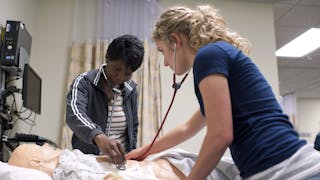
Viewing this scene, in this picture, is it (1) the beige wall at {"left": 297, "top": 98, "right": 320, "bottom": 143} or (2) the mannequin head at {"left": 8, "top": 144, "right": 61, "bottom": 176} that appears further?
(1) the beige wall at {"left": 297, "top": 98, "right": 320, "bottom": 143}

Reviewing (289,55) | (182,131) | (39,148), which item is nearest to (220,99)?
(182,131)

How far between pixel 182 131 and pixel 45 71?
2.25m

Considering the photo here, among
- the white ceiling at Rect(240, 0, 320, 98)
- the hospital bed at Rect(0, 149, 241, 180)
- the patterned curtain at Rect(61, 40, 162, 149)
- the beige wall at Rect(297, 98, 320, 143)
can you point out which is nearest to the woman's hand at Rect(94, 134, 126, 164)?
the hospital bed at Rect(0, 149, 241, 180)

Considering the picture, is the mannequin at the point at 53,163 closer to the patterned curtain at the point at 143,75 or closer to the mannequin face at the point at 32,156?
the mannequin face at the point at 32,156

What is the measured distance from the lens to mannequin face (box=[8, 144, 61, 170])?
41.3 inches

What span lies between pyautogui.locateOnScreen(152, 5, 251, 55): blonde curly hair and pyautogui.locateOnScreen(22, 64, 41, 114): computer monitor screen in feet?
4.81

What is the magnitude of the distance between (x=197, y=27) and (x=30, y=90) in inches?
68.6

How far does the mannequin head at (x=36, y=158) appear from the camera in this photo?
1042 mm

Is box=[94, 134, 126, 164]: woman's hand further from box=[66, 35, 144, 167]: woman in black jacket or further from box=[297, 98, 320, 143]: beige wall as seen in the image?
box=[297, 98, 320, 143]: beige wall

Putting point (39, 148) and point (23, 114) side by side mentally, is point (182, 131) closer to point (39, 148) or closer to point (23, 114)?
point (39, 148)

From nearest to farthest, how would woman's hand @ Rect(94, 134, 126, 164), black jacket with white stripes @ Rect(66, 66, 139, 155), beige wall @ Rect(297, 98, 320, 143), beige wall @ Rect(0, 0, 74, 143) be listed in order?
woman's hand @ Rect(94, 134, 126, 164)
black jacket with white stripes @ Rect(66, 66, 139, 155)
beige wall @ Rect(0, 0, 74, 143)
beige wall @ Rect(297, 98, 320, 143)

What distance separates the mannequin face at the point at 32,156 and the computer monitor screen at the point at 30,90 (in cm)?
121

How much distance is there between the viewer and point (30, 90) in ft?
7.88

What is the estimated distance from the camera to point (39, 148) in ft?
3.68
